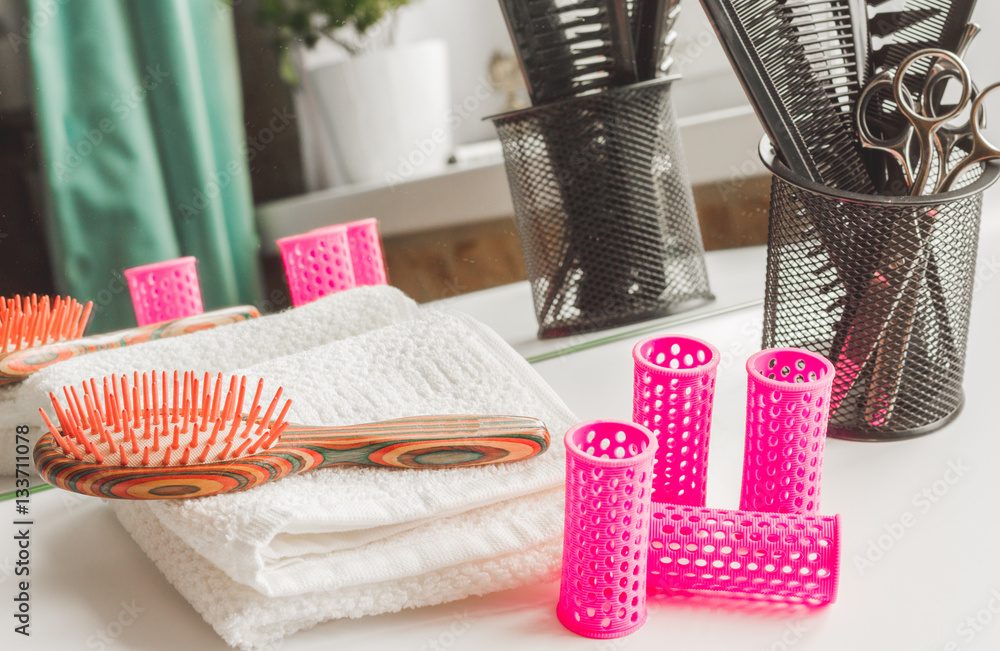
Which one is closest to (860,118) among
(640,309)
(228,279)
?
(640,309)

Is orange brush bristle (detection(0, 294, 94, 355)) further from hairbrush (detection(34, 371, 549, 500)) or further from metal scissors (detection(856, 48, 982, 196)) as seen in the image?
metal scissors (detection(856, 48, 982, 196))

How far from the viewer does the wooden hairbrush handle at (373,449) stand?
1.09 feet

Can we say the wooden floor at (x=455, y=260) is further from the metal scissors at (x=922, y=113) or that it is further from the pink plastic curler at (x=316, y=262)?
the metal scissors at (x=922, y=113)

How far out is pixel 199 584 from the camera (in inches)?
13.5

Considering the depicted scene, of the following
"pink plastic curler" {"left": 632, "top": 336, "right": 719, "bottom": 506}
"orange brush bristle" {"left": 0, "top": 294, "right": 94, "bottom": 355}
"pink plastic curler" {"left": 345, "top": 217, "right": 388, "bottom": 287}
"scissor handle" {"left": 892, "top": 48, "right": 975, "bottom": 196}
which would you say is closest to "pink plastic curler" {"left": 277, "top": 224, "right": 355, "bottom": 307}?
"pink plastic curler" {"left": 345, "top": 217, "right": 388, "bottom": 287}

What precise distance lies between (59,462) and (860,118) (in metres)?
0.43

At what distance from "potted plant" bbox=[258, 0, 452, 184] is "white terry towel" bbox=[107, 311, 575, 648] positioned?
5.9 inches

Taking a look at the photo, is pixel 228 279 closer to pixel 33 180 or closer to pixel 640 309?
pixel 33 180

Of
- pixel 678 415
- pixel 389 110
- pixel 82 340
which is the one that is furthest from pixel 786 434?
pixel 82 340

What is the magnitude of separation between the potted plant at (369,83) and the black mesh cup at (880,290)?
8.0 inches

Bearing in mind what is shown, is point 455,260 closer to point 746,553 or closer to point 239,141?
point 239,141

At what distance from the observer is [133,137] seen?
0.44m

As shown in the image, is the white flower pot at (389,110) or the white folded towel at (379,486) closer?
the white folded towel at (379,486)

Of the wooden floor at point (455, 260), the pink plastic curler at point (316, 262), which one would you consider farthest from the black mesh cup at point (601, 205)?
the pink plastic curler at point (316, 262)
